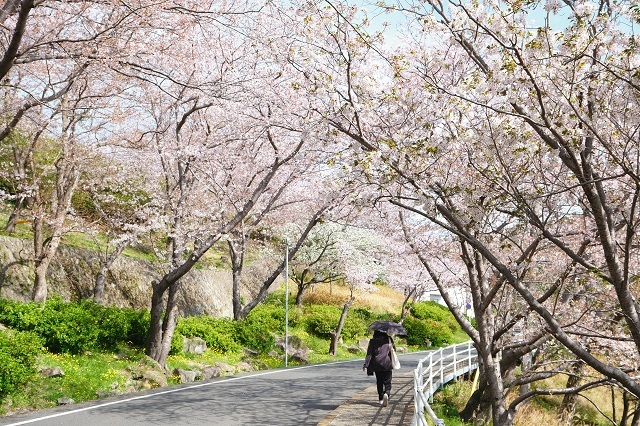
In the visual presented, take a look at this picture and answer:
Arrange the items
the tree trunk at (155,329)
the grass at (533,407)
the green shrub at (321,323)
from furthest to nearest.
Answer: the green shrub at (321,323) → the tree trunk at (155,329) → the grass at (533,407)

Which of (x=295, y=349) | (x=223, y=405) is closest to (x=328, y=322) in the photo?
(x=295, y=349)

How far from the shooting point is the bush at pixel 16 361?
1033 cm

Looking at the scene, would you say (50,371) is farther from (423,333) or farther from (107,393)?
(423,333)

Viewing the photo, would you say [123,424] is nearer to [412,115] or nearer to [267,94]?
[412,115]

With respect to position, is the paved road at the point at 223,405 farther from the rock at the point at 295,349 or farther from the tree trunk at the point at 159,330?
the rock at the point at 295,349

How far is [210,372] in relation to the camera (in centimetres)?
1667

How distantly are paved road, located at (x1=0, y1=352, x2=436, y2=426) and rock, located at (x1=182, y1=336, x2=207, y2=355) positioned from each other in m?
2.60

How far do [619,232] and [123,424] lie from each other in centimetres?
904

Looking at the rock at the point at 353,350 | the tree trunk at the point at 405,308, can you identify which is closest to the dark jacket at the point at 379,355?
the rock at the point at 353,350

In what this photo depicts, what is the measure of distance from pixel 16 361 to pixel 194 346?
8487mm

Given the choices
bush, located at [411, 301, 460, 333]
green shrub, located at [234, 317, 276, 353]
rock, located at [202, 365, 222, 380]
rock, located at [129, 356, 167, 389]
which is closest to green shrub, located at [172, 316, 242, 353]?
green shrub, located at [234, 317, 276, 353]

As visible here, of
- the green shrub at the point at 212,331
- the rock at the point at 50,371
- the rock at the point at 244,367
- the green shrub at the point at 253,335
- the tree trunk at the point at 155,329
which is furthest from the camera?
the green shrub at the point at 253,335

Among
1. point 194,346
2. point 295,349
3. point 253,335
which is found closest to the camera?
point 194,346

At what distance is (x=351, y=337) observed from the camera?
31.3 meters
